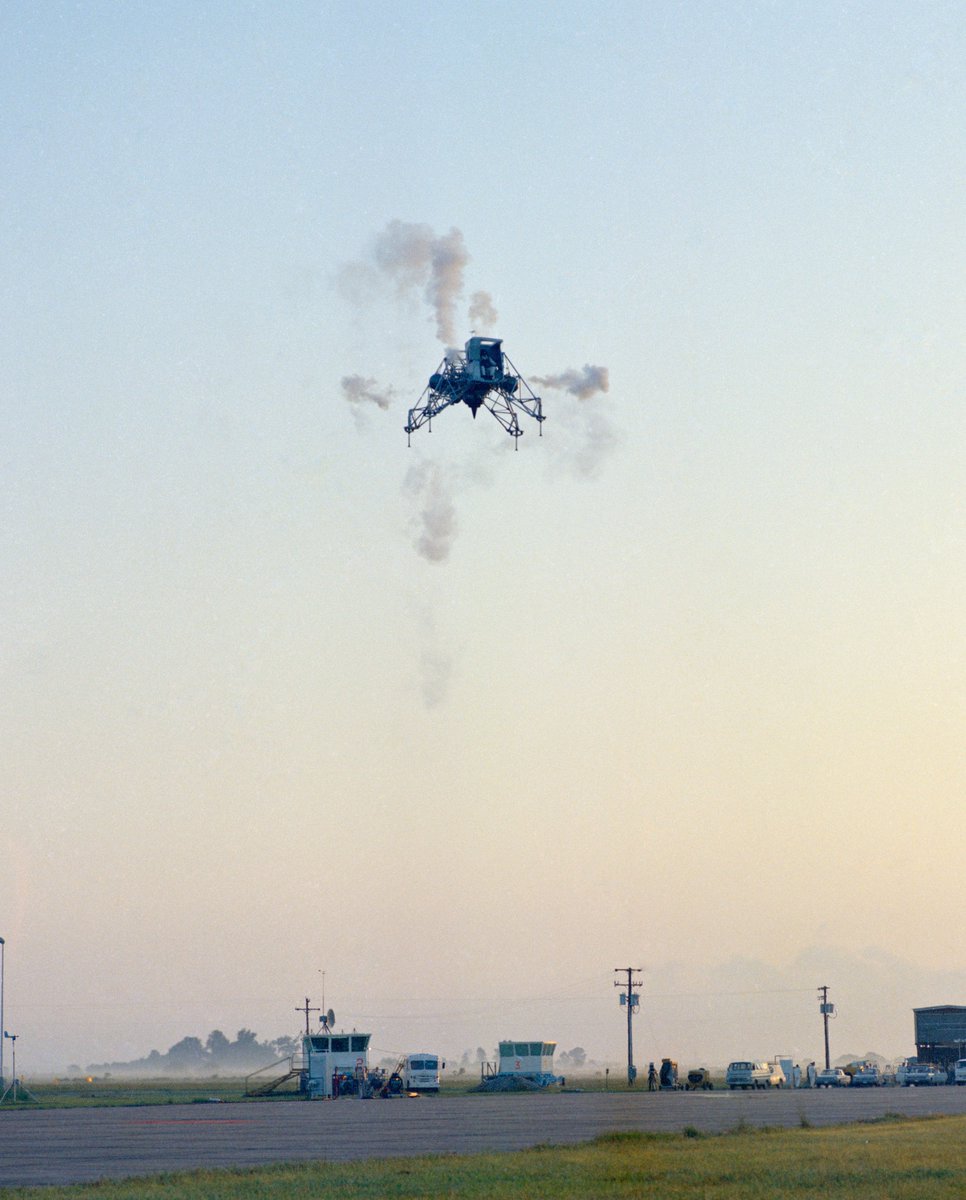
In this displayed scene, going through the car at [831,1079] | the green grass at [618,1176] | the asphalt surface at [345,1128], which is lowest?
the car at [831,1079]

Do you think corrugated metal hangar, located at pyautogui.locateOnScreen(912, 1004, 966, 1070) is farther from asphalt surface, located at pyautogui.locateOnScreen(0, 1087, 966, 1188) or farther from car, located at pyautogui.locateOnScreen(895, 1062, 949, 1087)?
asphalt surface, located at pyautogui.locateOnScreen(0, 1087, 966, 1188)

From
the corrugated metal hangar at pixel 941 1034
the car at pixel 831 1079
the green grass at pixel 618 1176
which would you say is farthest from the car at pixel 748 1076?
the green grass at pixel 618 1176

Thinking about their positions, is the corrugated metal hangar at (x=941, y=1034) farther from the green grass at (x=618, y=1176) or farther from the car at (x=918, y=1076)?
the green grass at (x=618, y=1176)

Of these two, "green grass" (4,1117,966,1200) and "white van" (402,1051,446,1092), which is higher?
"green grass" (4,1117,966,1200)

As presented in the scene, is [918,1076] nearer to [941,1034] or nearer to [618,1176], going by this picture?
[941,1034]

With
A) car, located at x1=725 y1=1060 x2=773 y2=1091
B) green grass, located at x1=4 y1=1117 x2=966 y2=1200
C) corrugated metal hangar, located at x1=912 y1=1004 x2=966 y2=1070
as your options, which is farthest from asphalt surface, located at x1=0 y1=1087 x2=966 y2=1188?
corrugated metal hangar, located at x1=912 y1=1004 x2=966 y2=1070

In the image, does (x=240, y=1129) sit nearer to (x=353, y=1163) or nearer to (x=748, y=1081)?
(x=353, y=1163)

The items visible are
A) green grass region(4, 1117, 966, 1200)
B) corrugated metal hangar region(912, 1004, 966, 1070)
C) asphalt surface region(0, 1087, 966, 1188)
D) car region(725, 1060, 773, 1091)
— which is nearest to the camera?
green grass region(4, 1117, 966, 1200)
